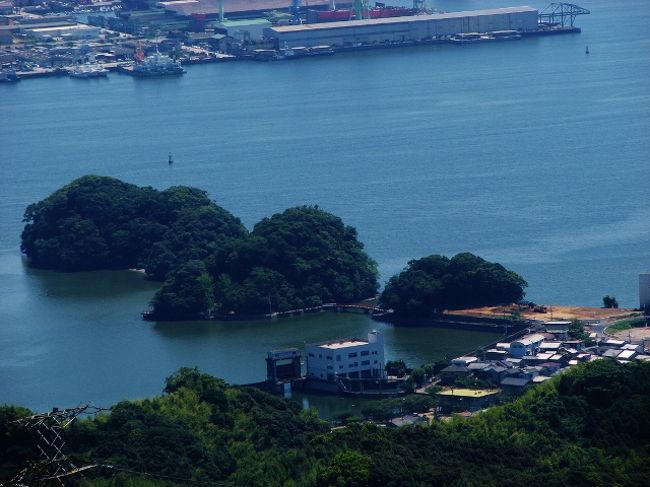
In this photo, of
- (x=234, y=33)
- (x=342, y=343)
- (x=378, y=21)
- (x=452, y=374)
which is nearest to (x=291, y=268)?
(x=342, y=343)

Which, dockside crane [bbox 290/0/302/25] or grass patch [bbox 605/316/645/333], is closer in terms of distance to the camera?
grass patch [bbox 605/316/645/333]

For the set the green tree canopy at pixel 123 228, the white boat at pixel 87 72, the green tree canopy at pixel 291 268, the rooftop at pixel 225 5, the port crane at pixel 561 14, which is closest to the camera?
the green tree canopy at pixel 291 268

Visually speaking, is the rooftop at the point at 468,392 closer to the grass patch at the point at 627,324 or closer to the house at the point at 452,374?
the house at the point at 452,374

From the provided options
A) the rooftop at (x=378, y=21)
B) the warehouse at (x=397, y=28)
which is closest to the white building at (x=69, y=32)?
the rooftop at (x=378, y=21)

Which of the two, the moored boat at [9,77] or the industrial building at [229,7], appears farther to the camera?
the industrial building at [229,7]

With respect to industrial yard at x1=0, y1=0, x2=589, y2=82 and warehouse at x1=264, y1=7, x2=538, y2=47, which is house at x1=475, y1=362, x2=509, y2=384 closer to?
industrial yard at x1=0, y1=0, x2=589, y2=82

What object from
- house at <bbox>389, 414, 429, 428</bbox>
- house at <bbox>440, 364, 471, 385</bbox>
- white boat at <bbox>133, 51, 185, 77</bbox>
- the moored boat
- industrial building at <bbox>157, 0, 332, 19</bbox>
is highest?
industrial building at <bbox>157, 0, 332, 19</bbox>

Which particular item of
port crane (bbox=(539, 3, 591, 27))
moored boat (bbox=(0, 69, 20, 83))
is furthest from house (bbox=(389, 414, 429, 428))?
port crane (bbox=(539, 3, 591, 27))

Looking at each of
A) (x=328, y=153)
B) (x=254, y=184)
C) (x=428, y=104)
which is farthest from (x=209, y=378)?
(x=428, y=104)
